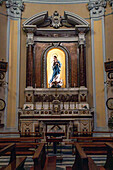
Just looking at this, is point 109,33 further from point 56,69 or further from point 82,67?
point 56,69

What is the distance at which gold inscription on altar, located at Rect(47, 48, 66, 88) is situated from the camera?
1157 cm

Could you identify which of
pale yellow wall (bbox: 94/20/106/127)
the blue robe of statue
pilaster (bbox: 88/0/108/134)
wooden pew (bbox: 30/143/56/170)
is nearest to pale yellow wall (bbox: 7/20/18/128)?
the blue robe of statue

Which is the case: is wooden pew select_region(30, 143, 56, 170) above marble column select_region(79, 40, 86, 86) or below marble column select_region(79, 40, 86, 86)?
below

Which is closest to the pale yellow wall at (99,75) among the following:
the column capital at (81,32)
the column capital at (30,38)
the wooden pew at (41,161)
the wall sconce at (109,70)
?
the wall sconce at (109,70)

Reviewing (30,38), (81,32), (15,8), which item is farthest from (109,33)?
(15,8)

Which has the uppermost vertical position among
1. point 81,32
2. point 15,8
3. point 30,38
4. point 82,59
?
point 15,8

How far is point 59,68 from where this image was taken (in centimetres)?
1173

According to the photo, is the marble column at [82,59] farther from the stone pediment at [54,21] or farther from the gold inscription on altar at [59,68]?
the gold inscription on altar at [59,68]

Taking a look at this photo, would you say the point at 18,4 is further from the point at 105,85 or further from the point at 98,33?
the point at 105,85

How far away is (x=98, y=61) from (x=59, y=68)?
1.93m

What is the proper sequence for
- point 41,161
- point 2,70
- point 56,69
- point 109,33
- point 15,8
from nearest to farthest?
1. point 41,161
2. point 2,70
3. point 109,33
4. point 56,69
5. point 15,8

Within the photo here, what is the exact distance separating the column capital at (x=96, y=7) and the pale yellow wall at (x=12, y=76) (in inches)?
150

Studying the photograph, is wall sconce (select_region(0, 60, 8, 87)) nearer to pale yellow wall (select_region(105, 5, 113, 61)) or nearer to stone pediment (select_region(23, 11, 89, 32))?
stone pediment (select_region(23, 11, 89, 32))

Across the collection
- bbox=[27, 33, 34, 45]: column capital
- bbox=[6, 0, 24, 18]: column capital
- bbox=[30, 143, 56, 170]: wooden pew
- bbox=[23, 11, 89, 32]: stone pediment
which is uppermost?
bbox=[6, 0, 24, 18]: column capital
